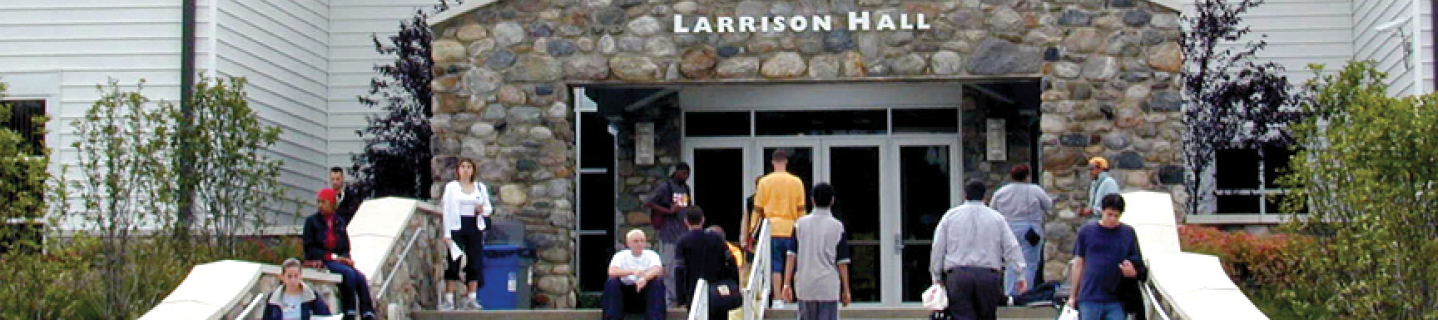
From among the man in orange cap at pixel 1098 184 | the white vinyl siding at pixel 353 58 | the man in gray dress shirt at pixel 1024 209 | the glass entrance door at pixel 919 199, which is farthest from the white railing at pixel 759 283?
the white vinyl siding at pixel 353 58

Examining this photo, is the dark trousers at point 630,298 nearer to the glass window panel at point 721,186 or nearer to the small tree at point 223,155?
the small tree at point 223,155

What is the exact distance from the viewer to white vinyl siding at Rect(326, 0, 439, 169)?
86.1 feet

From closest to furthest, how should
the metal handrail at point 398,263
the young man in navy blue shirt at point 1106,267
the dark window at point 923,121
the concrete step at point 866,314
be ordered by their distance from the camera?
the young man in navy blue shirt at point 1106,267 < the concrete step at point 866,314 < the metal handrail at point 398,263 < the dark window at point 923,121

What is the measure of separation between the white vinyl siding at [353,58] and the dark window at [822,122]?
4809mm

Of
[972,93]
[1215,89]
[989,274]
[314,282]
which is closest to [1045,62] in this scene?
[972,93]

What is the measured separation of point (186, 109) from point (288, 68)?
279 cm

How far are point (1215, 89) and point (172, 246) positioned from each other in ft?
38.4

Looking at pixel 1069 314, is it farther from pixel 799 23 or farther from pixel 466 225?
pixel 799 23

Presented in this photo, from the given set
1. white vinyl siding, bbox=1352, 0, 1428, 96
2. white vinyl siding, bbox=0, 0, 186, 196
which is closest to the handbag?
white vinyl siding, bbox=1352, 0, 1428, 96

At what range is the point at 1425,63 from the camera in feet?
71.9

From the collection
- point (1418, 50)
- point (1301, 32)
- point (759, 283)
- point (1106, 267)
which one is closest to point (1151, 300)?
point (1106, 267)

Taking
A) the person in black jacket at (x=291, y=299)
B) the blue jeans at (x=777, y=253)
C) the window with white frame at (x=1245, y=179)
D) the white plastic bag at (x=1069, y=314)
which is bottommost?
the white plastic bag at (x=1069, y=314)

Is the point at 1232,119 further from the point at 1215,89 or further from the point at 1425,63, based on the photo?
the point at 1425,63

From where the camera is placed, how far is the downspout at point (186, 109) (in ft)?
69.7
